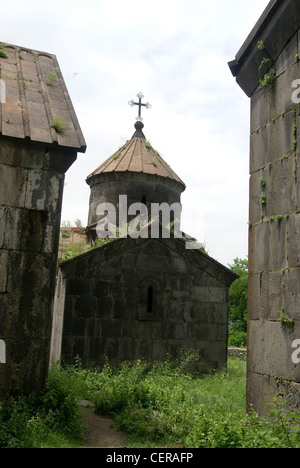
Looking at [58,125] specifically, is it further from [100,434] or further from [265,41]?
[100,434]

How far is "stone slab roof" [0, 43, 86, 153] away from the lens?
5.15 metres

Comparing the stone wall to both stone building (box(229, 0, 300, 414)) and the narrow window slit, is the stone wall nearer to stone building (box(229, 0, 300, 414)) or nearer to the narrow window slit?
the narrow window slit

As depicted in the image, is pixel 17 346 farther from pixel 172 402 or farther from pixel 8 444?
pixel 172 402

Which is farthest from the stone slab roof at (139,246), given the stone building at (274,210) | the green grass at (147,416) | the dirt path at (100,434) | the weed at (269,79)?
the weed at (269,79)

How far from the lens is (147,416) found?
5395 millimetres

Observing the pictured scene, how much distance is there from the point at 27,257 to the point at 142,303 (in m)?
4.36

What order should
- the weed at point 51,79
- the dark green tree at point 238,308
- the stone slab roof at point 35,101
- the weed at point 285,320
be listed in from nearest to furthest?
the weed at point 285,320
the stone slab roof at point 35,101
the weed at point 51,79
the dark green tree at point 238,308

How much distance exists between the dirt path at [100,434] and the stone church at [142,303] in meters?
2.35

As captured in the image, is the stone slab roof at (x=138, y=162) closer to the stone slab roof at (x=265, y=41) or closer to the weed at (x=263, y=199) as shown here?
the stone slab roof at (x=265, y=41)

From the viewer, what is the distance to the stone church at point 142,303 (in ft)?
27.9
